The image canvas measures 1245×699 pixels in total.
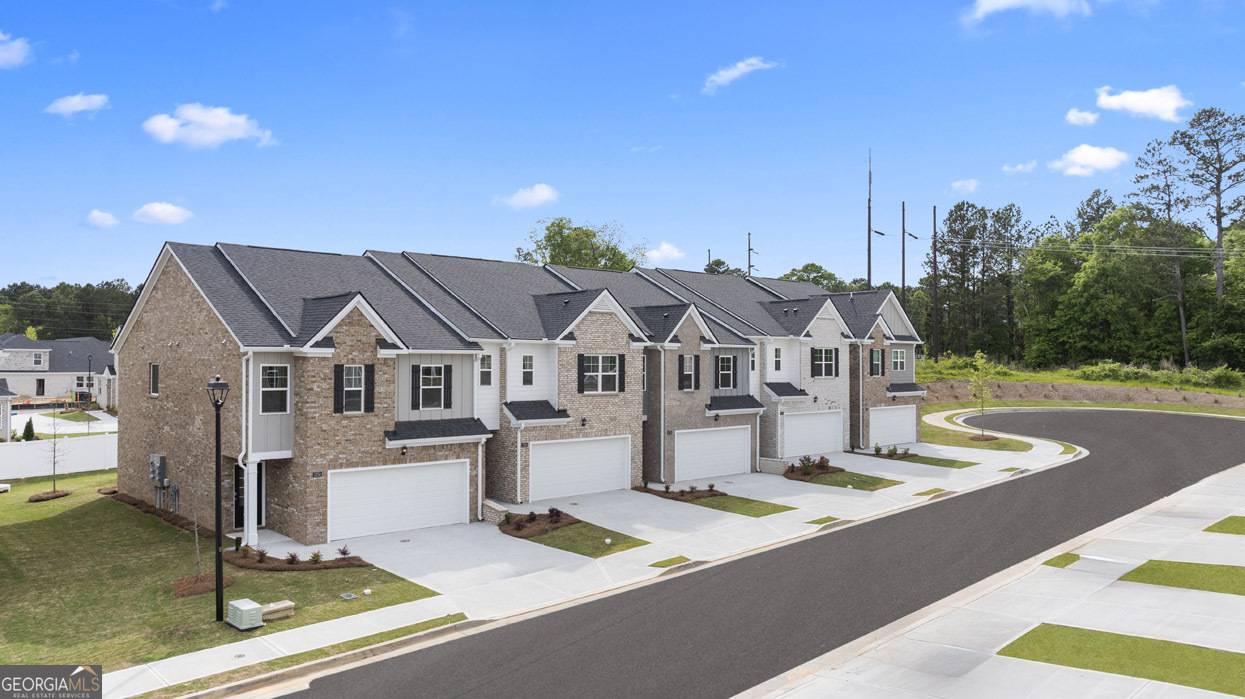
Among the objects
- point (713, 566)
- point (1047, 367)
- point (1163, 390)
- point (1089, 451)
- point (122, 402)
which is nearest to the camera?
point (713, 566)

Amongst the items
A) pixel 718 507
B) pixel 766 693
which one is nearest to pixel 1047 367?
pixel 718 507

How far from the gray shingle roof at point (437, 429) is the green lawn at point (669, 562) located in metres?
7.33

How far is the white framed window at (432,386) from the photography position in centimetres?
2322

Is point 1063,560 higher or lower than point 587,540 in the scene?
higher

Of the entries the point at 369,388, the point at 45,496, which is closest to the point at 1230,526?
the point at 369,388

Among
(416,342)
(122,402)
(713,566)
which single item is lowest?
(713,566)

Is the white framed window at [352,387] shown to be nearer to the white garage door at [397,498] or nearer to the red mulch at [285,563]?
the white garage door at [397,498]

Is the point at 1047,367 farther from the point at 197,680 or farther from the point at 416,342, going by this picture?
the point at 197,680

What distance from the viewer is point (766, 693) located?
11.3 metres

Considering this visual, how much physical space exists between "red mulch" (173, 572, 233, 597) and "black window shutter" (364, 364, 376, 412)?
5.72 m

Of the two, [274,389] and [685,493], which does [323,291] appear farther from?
[685,493]

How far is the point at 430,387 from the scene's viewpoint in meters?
23.4

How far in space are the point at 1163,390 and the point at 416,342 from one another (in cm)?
5744

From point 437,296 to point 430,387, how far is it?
5179mm
